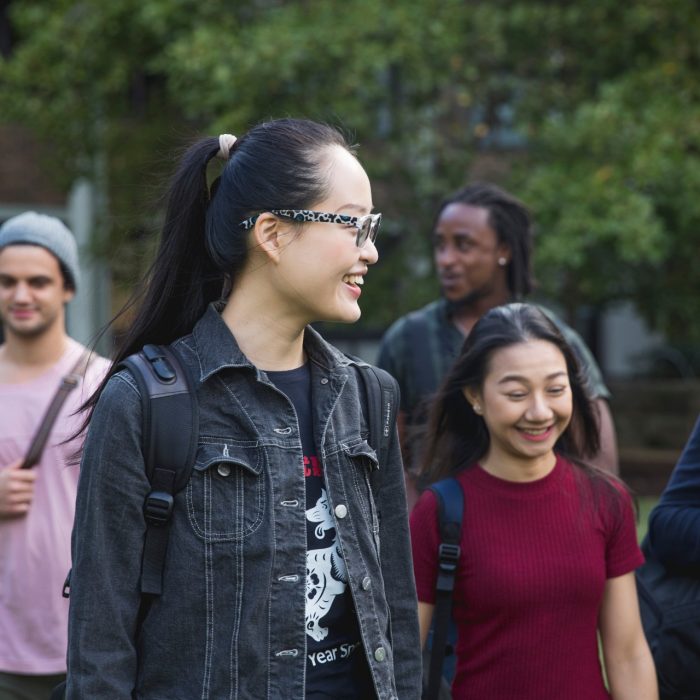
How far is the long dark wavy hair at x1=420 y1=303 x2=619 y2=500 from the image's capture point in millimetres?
3668

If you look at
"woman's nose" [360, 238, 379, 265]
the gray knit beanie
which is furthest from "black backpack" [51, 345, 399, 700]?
the gray knit beanie

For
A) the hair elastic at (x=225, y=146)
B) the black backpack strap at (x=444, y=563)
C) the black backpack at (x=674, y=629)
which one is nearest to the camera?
the hair elastic at (x=225, y=146)

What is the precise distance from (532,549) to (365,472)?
0.98 metres

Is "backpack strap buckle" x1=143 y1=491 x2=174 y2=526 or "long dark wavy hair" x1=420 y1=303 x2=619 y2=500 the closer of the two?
"backpack strap buckle" x1=143 y1=491 x2=174 y2=526

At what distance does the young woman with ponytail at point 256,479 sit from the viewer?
2271 millimetres

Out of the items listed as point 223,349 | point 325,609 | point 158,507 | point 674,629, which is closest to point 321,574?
point 325,609

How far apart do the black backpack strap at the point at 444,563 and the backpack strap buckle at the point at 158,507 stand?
1.21m

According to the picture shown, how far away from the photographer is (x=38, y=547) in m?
3.93

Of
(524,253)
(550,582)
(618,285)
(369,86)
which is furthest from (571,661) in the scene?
(618,285)

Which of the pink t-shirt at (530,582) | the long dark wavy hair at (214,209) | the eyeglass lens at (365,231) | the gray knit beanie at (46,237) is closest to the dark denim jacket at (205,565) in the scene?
the long dark wavy hair at (214,209)

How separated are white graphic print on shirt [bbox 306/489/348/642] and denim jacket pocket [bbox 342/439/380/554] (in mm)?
86

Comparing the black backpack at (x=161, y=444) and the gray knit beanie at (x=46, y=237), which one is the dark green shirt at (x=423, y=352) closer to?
the gray knit beanie at (x=46, y=237)

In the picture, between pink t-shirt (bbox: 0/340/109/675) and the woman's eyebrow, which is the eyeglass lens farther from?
pink t-shirt (bbox: 0/340/109/675)

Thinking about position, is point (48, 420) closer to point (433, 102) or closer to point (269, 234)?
point (269, 234)
